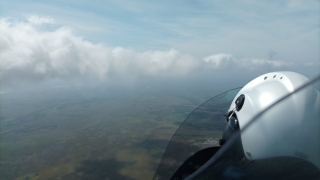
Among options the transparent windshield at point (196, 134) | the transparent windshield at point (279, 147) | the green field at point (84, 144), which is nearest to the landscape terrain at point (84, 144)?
the green field at point (84, 144)

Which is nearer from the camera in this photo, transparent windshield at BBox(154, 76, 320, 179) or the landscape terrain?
transparent windshield at BBox(154, 76, 320, 179)

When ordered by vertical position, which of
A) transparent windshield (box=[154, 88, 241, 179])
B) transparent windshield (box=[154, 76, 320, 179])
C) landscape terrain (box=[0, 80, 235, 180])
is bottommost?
landscape terrain (box=[0, 80, 235, 180])

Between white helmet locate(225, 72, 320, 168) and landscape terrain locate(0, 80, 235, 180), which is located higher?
white helmet locate(225, 72, 320, 168)

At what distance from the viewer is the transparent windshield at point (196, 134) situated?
2862 millimetres

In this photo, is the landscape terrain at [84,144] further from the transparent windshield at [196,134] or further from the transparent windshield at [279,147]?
the transparent windshield at [279,147]

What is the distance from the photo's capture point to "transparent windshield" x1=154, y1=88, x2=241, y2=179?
286cm

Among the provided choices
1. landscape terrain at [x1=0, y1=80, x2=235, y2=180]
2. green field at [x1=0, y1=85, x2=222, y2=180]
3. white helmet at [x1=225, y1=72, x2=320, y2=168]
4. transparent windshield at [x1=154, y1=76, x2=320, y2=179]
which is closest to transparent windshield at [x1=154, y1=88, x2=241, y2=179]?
transparent windshield at [x1=154, y1=76, x2=320, y2=179]

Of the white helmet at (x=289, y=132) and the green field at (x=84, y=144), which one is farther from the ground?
the white helmet at (x=289, y=132)

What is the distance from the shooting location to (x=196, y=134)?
3270 mm

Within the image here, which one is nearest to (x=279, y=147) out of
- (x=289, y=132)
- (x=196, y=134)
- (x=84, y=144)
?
(x=289, y=132)

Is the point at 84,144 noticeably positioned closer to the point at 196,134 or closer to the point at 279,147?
the point at 196,134

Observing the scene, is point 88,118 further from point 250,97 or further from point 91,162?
point 250,97

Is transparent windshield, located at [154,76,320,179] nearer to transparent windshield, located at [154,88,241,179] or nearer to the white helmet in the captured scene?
the white helmet

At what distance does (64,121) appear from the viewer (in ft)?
365
